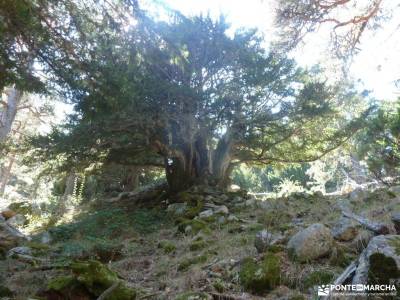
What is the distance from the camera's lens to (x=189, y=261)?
14.3ft

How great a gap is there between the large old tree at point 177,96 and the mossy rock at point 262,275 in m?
3.71

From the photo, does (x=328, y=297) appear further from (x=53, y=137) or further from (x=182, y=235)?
(x=53, y=137)

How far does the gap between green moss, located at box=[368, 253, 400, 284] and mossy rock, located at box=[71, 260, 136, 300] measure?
82.9 inches

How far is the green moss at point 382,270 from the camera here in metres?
2.46

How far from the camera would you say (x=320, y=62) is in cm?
1069

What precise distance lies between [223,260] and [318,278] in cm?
123

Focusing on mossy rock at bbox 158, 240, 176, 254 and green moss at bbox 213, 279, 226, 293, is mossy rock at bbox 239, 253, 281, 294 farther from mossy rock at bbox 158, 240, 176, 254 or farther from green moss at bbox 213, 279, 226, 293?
mossy rock at bbox 158, 240, 176, 254

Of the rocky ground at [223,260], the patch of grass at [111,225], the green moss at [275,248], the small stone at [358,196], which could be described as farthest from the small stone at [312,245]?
the patch of grass at [111,225]

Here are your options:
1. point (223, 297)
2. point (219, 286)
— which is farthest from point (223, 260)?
point (223, 297)

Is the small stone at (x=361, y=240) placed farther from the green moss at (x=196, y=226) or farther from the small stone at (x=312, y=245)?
the green moss at (x=196, y=226)

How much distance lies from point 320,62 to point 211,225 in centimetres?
675

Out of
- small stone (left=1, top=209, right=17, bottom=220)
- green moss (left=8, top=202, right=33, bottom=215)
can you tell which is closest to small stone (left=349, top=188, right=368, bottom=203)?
small stone (left=1, top=209, right=17, bottom=220)

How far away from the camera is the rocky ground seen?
9.93 feet
